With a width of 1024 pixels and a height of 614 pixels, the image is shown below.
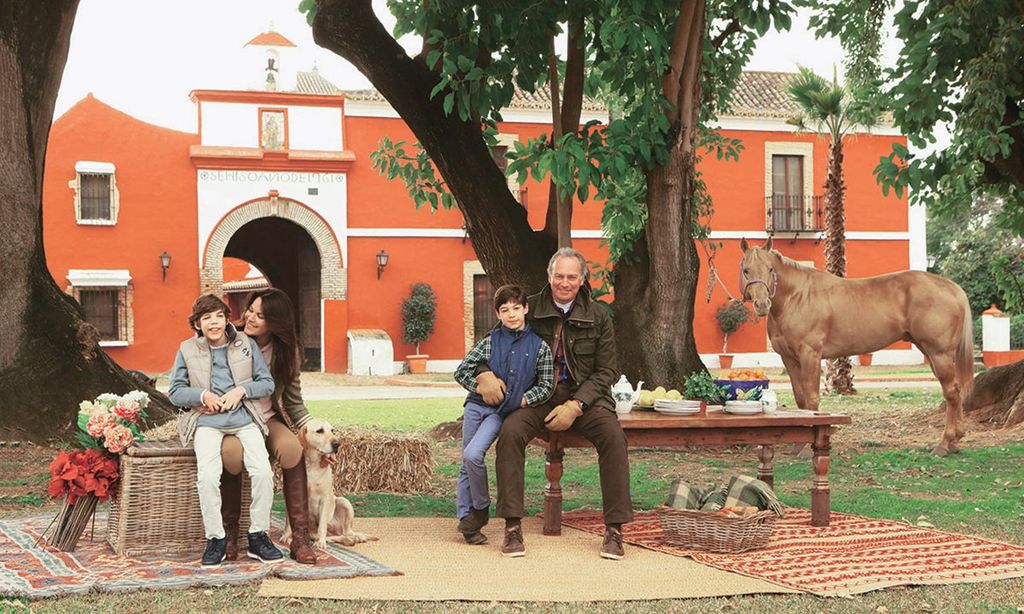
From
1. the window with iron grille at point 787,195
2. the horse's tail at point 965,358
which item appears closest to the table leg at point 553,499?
the horse's tail at point 965,358

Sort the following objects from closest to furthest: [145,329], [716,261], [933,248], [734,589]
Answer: [734,589] < [145,329] < [716,261] < [933,248]

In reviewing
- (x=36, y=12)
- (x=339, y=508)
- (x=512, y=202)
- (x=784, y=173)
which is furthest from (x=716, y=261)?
(x=339, y=508)

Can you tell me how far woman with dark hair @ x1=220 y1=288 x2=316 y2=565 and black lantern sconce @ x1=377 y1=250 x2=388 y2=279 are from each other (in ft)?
68.7

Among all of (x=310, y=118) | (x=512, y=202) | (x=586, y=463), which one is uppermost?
(x=310, y=118)

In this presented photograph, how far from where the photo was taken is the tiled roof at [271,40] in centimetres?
2791

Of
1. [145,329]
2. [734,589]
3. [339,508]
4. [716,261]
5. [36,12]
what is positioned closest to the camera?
[734,589]

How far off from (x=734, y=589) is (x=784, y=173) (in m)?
25.4

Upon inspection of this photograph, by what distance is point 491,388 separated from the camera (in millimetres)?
5844

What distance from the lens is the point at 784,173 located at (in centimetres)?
2894

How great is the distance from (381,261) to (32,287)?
56.9ft

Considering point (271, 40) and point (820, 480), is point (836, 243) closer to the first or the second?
point (820, 480)

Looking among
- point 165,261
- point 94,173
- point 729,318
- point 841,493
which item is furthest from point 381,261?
point 841,493

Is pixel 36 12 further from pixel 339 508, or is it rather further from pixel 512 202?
pixel 339 508

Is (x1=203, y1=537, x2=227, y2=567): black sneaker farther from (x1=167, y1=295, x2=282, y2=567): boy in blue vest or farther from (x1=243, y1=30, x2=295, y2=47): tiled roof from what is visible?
(x1=243, y1=30, x2=295, y2=47): tiled roof
